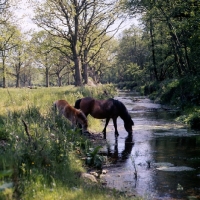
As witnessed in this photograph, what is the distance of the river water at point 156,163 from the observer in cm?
591

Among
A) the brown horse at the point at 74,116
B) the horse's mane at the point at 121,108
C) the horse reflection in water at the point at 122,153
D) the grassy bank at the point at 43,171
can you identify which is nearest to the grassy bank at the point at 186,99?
the horse's mane at the point at 121,108

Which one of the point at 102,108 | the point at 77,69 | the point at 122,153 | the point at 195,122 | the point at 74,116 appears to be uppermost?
the point at 77,69

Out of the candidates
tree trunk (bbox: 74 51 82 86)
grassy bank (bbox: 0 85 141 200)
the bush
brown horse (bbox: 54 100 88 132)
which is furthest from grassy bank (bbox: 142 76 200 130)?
tree trunk (bbox: 74 51 82 86)

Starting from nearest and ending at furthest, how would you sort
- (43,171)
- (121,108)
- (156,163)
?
(43,171)
(156,163)
(121,108)

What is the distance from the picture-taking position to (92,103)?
12734mm

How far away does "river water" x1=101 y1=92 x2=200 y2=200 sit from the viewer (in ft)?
19.4

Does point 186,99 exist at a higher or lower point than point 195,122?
higher

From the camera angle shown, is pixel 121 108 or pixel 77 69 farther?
pixel 77 69

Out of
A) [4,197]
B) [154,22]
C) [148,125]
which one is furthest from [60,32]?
[4,197]

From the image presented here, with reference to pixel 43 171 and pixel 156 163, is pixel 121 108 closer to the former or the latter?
pixel 156 163

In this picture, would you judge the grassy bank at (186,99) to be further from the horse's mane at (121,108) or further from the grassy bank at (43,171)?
the grassy bank at (43,171)

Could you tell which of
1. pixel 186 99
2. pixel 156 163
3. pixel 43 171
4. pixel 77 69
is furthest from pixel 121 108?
pixel 77 69

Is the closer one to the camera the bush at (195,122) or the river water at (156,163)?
the river water at (156,163)

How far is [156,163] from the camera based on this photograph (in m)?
7.83
